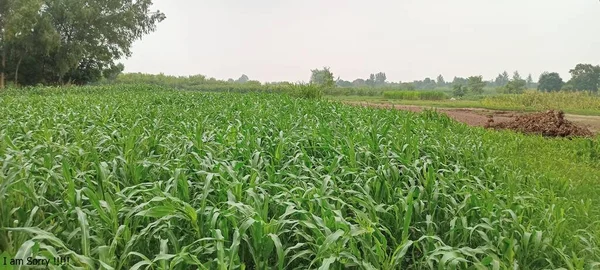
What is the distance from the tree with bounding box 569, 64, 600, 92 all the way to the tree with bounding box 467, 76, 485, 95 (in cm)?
1476

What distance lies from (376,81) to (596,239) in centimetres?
10648

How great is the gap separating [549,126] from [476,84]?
50.9 meters

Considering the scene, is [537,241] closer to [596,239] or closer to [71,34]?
[596,239]

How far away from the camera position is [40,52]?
29938mm

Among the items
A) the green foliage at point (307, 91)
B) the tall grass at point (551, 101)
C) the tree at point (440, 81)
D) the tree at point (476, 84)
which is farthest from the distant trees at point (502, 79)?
the green foliage at point (307, 91)

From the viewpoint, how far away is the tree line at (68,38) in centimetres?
2683

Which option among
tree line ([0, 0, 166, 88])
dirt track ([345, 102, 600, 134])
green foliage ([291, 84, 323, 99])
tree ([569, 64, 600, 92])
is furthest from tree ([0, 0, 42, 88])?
tree ([569, 64, 600, 92])

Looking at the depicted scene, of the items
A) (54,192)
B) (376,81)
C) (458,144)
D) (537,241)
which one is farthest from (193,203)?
(376,81)

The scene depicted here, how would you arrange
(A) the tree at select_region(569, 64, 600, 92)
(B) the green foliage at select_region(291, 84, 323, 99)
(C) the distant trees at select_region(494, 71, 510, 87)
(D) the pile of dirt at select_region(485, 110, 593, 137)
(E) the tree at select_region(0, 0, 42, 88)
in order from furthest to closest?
(C) the distant trees at select_region(494, 71, 510, 87)
(A) the tree at select_region(569, 64, 600, 92)
(E) the tree at select_region(0, 0, 42, 88)
(B) the green foliage at select_region(291, 84, 323, 99)
(D) the pile of dirt at select_region(485, 110, 593, 137)

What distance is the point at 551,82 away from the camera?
60.1m

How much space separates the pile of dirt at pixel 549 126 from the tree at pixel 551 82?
59.3 meters

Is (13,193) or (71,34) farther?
(71,34)

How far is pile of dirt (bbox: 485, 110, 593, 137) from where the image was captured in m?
8.66

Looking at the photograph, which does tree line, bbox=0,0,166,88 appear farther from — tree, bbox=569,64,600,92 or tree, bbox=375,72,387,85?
tree, bbox=375,72,387,85
